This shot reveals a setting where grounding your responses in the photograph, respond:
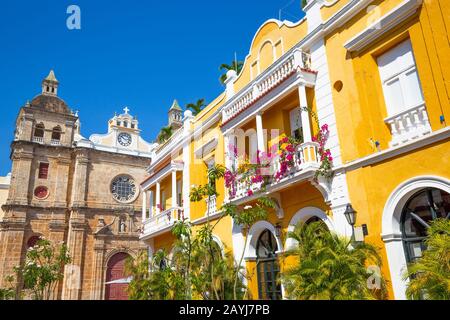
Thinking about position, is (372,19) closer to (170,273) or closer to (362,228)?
(362,228)

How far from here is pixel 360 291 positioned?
571cm

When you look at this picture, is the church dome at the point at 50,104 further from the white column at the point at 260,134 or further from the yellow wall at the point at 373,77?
the yellow wall at the point at 373,77

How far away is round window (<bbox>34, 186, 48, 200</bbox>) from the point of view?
2774 centimetres

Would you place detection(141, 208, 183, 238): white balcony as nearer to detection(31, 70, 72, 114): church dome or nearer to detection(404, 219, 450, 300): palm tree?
detection(404, 219, 450, 300): palm tree

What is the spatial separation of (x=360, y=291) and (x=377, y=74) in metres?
4.83

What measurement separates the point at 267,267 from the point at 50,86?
2820 centimetres

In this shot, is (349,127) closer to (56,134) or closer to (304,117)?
(304,117)

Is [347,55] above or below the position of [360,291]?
above

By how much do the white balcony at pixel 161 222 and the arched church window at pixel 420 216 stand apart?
893 cm

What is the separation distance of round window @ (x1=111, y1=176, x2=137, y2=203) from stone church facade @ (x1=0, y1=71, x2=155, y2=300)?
3.4 inches

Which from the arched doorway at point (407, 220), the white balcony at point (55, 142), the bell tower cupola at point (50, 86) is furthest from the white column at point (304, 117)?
the bell tower cupola at point (50, 86)

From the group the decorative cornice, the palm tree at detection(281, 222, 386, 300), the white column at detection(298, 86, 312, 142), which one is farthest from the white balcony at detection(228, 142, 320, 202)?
the decorative cornice

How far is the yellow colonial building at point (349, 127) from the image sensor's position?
6.71 m
